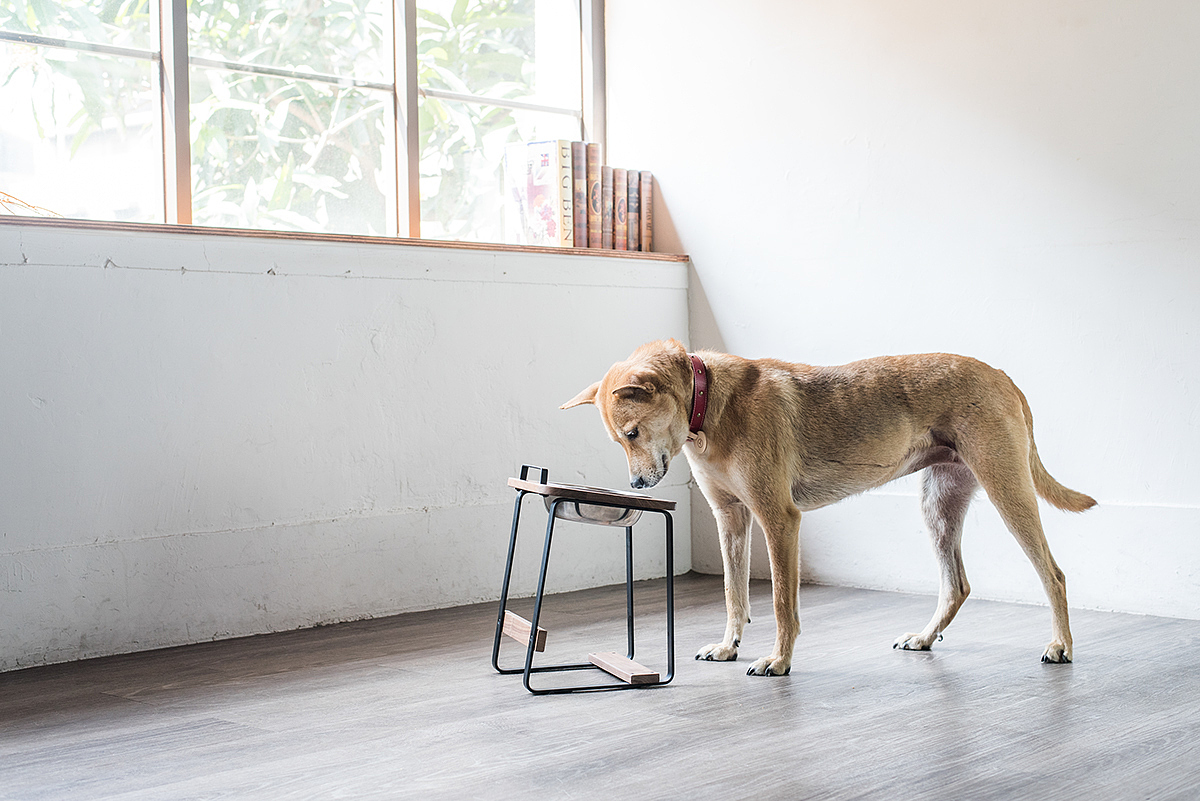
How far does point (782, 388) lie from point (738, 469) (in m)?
0.28

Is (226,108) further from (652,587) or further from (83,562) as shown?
(652,587)

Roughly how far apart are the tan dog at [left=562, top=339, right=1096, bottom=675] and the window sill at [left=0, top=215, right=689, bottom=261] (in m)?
1.27

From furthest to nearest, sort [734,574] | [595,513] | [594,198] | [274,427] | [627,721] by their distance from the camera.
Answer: [594,198], [274,427], [734,574], [595,513], [627,721]

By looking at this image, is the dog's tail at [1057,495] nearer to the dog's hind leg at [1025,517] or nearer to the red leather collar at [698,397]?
the dog's hind leg at [1025,517]

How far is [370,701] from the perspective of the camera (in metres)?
2.80

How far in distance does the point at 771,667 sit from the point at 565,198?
2.44 m

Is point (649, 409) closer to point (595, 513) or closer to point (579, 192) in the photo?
point (595, 513)

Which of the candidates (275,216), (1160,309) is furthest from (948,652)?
(275,216)

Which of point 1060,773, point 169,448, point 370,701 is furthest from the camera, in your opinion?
point 169,448

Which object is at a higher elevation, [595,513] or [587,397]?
[587,397]

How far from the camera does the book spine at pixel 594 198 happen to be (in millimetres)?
4844

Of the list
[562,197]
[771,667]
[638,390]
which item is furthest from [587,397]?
[562,197]

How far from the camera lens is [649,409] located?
2943 mm

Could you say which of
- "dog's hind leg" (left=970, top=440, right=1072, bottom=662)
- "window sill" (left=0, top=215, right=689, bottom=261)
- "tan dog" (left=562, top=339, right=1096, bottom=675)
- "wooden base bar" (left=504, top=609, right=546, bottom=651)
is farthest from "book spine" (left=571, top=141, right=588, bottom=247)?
"dog's hind leg" (left=970, top=440, right=1072, bottom=662)
